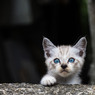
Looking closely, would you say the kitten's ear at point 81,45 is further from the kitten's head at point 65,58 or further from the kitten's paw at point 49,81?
the kitten's paw at point 49,81

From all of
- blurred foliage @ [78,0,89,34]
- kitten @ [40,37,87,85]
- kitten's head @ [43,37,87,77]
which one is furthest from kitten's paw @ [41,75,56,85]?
blurred foliage @ [78,0,89,34]

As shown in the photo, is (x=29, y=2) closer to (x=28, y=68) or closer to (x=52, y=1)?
(x=52, y=1)

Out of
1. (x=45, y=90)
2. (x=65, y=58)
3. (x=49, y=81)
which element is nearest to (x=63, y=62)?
(x=65, y=58)

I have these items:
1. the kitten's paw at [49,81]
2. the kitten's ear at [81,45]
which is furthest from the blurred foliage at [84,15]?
the kitten's paw at [49,81]

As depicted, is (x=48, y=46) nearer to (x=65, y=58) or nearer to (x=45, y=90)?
(x=65, y=58)

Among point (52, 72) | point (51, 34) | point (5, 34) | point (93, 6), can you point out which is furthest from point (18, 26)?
point (52, 72)

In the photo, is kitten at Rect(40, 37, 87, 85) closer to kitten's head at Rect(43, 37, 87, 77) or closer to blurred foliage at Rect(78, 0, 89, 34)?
kitten's head at Rect(43, 37, 87, 77)
